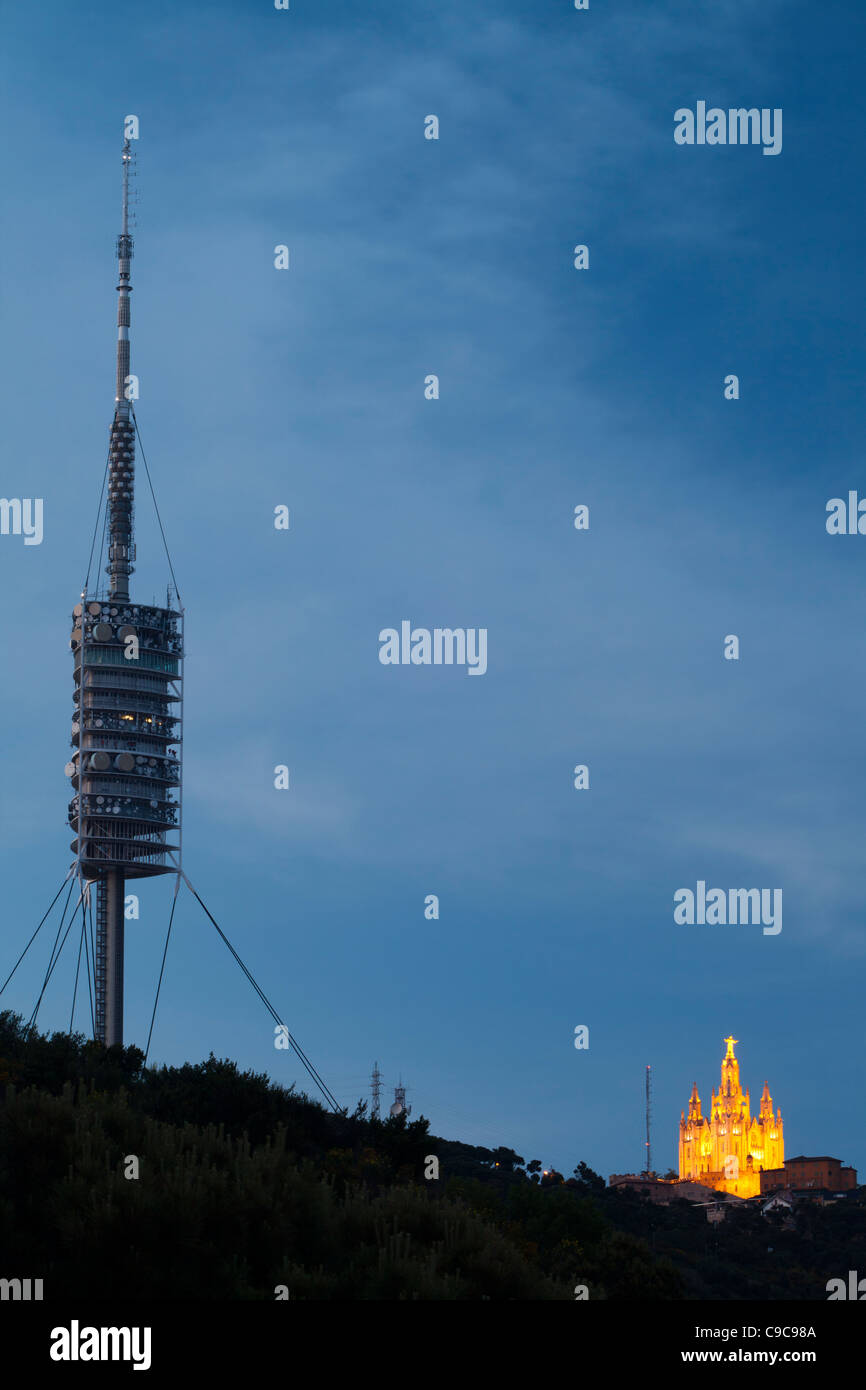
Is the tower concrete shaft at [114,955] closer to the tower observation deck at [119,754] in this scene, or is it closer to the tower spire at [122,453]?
the tower observation deck at [119,754]

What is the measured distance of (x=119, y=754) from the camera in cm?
13050

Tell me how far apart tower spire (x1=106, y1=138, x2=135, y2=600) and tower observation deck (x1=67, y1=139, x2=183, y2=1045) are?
2603 millimetres

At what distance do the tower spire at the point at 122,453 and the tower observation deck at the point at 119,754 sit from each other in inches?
102

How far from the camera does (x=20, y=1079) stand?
2031 inches

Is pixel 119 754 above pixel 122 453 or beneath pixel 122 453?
beneath

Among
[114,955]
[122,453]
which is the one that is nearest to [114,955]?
[114,955]

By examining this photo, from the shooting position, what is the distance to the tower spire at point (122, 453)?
456 feet

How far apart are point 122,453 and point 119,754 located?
1020 inches

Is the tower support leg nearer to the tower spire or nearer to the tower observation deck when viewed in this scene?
the tower observation deck

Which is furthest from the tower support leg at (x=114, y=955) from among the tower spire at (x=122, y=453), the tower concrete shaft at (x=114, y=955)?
the tower spire at (x=122, y=453)

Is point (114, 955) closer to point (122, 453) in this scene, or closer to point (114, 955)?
point (114, 955)

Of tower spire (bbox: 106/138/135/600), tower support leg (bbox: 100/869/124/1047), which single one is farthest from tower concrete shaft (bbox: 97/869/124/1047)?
tower spire (bbox: 106/138/135/600)

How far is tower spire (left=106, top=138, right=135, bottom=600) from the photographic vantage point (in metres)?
139
